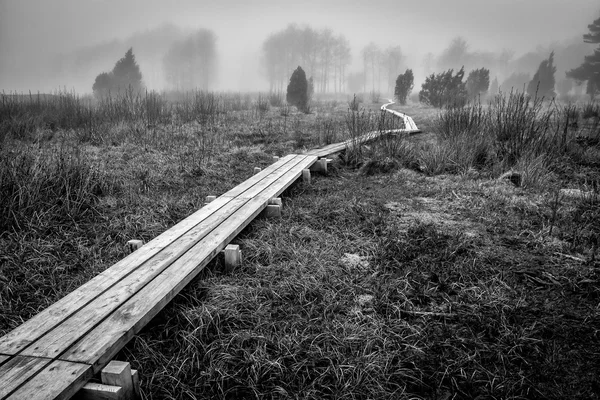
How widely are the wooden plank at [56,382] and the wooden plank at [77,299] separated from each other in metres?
0.21

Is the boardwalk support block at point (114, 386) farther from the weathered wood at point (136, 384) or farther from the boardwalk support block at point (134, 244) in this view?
the boardwalk support block at point (134, 244)

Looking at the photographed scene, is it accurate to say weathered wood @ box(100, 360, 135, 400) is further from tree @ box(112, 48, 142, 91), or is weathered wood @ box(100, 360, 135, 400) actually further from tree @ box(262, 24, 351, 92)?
tree @ box(262, 24, 351, 92)

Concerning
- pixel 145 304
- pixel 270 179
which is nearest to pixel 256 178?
pixel 270 179

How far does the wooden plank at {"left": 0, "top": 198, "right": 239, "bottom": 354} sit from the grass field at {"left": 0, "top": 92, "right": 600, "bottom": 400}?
1.02 feet

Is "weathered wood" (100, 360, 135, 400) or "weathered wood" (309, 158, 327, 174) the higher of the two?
"weathered wood" (309, 158, 327, 174)

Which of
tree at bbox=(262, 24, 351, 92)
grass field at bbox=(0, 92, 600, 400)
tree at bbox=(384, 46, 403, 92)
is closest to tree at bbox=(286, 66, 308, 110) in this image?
grass field at bbox=(0, 92, 600, 400)

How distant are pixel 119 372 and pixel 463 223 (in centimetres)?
303

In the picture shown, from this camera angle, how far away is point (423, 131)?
9484mm

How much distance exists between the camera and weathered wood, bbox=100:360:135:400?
4.07 ft

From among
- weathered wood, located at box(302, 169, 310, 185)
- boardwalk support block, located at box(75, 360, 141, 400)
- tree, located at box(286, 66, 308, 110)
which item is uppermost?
tree, located at box(286, 66, 308, 110)

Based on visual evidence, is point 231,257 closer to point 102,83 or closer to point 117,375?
point 117,375

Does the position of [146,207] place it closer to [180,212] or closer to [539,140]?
[180,212]

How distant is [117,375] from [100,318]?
0.34 meters

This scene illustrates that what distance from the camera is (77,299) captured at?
161cm
